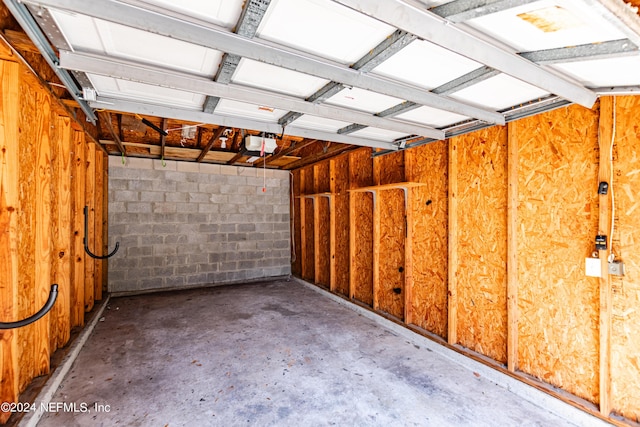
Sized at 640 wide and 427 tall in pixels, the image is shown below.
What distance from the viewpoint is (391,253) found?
146 inches

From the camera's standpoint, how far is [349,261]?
4473 mm

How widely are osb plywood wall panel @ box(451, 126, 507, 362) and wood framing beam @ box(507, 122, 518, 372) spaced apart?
69 millimetres

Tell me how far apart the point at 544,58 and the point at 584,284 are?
152cm

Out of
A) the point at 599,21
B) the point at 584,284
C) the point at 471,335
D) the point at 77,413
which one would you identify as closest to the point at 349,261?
the point at 471,335

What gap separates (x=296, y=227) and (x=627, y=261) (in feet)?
16.6

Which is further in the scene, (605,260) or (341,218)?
(341,218)

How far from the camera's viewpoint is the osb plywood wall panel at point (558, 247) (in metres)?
1.98

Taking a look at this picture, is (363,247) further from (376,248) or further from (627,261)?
(627,261)

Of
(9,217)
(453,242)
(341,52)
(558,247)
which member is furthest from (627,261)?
(9,217)

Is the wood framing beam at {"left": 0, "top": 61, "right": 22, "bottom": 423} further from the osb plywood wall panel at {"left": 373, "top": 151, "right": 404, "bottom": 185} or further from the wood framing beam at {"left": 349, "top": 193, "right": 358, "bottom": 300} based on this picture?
the wood framing beam at {"left": 349, "top": 193, "right": 358, "bottom": 300}

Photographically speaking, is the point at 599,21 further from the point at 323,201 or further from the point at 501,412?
the point at 323,201

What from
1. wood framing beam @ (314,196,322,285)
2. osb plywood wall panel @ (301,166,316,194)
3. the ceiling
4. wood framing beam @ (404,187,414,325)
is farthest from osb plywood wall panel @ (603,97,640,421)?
osb plywood wall panel @ (301,166,316,194)

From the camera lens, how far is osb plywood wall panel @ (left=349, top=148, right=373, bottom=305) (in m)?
4.09

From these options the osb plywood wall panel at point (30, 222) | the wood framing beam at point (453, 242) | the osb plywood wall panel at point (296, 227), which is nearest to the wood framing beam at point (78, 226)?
the osb plywood wall panel at point (30, 222)
